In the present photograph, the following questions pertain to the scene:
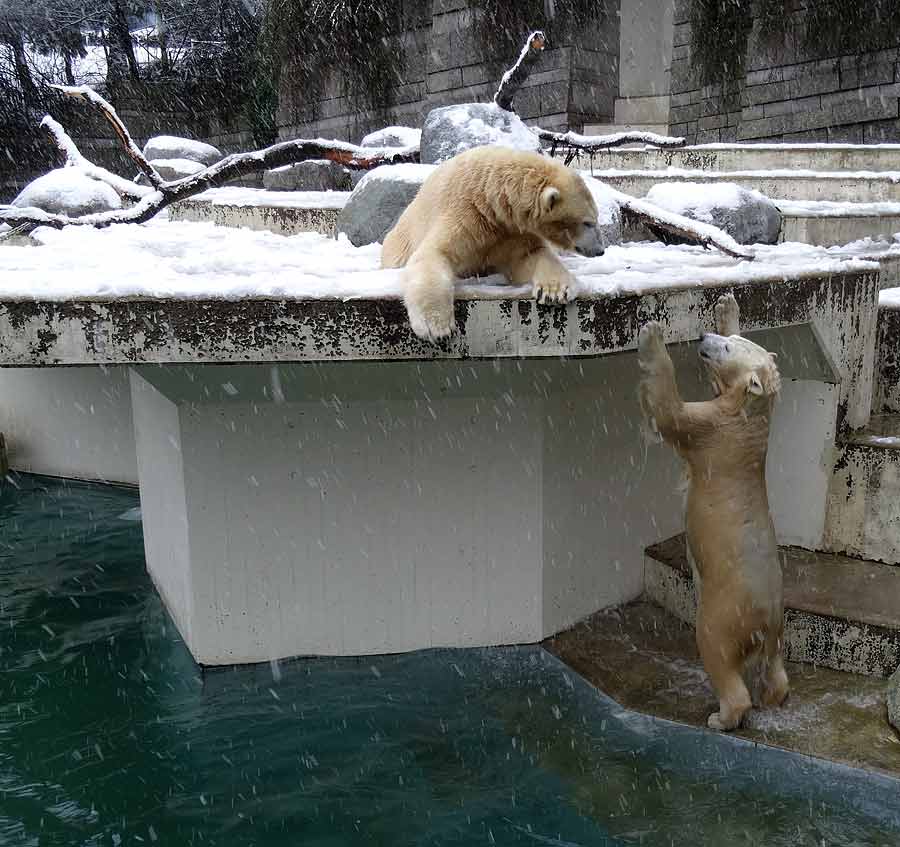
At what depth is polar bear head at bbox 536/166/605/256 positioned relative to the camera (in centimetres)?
321

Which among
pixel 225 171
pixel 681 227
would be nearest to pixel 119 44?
pixel 225 171

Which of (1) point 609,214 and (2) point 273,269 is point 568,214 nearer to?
(2) point 273,269

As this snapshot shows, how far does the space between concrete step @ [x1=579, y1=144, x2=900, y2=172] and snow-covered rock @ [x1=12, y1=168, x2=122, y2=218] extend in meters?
5.44

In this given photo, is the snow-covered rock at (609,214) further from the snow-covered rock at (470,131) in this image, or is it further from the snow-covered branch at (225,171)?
the snow-covered branch at (225,171)

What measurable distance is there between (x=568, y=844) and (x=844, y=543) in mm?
2272

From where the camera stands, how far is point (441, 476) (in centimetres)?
→ 429

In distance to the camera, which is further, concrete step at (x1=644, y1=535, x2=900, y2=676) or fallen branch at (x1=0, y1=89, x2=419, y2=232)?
fallen branch at (x1=0, y1=89, x2=419, y2=232)

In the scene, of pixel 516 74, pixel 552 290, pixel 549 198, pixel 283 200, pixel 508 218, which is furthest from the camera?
pixel 283 200

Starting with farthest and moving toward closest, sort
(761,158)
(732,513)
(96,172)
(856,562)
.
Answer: (761,158), (96,172), (856,562), (732,513)

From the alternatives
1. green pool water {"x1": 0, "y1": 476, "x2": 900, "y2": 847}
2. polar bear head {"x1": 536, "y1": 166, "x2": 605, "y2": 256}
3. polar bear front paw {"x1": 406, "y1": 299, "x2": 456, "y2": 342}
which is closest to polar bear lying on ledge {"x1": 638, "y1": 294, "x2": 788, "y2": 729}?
green pool water {"x1": 0, "y1": 476, "x2": 900, "y2": 847}

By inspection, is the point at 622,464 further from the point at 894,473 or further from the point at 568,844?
the point at 568,844

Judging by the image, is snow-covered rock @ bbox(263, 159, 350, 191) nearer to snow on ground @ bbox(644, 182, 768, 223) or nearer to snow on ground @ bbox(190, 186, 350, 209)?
snow on ground @ bbox(190, 186, 350, 209)

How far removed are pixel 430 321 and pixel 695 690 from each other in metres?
2.07

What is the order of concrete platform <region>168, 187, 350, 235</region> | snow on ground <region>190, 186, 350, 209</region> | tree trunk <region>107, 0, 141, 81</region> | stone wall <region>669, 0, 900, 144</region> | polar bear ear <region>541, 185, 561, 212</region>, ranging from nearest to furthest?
polar bear ear <region>541, 185, 561, 212</region>
concrete platform <region>168, 187, 350, 235</region>
snow on ground <region>190, 186, 350, 209</region>
stone wall <region>669, 0, 900, 144</region>
tree trunk <region>107, 0, 141, 81</region>
